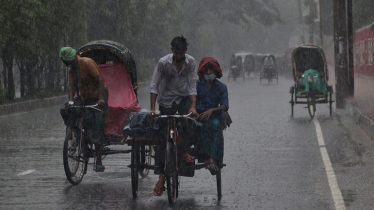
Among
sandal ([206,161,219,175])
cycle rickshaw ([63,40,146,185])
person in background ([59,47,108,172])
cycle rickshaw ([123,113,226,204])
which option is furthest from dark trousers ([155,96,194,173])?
person in background ([59,47,108,172])

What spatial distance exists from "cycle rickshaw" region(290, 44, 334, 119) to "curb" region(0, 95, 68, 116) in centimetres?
822

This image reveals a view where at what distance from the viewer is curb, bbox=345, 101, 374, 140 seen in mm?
16328

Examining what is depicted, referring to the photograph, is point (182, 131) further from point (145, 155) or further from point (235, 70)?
point (235, 70)

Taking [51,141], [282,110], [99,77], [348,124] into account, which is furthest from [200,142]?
[282,110]

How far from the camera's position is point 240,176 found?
11.2 meters

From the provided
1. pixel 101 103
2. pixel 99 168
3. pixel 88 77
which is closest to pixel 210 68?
pixel 101 103

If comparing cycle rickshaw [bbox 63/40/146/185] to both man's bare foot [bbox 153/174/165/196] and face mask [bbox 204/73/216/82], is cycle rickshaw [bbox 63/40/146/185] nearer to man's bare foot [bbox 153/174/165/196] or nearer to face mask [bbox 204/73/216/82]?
man's bare foot [bbox 153/174/165/196]

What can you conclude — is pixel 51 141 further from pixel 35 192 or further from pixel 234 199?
pixel 234 199

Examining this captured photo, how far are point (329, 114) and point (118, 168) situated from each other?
37.5 feet

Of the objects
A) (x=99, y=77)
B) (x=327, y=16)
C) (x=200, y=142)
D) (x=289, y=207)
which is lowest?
(x=289, y=207)

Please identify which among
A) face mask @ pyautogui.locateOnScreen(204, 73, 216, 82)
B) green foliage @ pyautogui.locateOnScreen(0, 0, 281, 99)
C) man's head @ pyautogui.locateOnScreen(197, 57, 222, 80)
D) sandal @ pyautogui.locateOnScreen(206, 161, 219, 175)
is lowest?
sandal @ pyautogui.locateOnScreen(206, 161, 219, 175)

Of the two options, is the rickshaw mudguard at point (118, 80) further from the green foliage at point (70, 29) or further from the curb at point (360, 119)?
the green foliage at point (70, 29)

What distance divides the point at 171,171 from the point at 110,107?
8.72 feet

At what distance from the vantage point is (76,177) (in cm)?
1062
